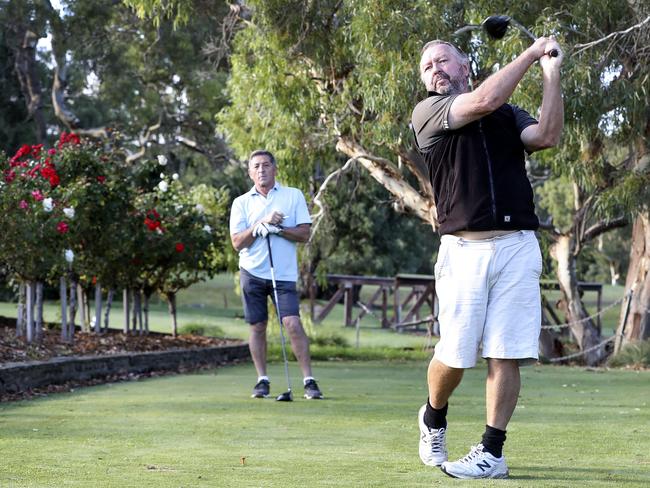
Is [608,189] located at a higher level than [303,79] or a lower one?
lower

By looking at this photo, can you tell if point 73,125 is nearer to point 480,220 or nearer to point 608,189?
point 608,189

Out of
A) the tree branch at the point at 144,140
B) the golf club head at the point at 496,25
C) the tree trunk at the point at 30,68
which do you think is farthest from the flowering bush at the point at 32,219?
the tree trunk at the point at 30,68

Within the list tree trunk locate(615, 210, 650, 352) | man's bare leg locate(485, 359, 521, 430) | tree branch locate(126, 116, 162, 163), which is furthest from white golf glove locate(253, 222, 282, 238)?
tree branch locate(126, 116, 162, 163)

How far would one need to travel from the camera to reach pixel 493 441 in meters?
5.10

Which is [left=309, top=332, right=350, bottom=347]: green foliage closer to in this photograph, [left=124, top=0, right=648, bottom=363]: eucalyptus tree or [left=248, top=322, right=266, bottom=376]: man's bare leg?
[left=124, top=0, right=648, bottom=363]: eucalyptus tree

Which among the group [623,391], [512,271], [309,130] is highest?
[309,130]

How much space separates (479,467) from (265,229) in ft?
A: 15.2

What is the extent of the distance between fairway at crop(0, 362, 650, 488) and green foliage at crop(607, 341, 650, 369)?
5.62 meters

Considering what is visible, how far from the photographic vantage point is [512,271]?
5160 mm

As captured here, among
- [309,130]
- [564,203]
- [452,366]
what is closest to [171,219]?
[309,130]

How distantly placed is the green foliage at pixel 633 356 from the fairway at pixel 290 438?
5.62m

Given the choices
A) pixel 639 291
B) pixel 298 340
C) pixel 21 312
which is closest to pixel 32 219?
pixel 21 312

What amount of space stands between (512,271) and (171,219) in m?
10.9

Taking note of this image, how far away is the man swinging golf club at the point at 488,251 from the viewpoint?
16.8 feet
